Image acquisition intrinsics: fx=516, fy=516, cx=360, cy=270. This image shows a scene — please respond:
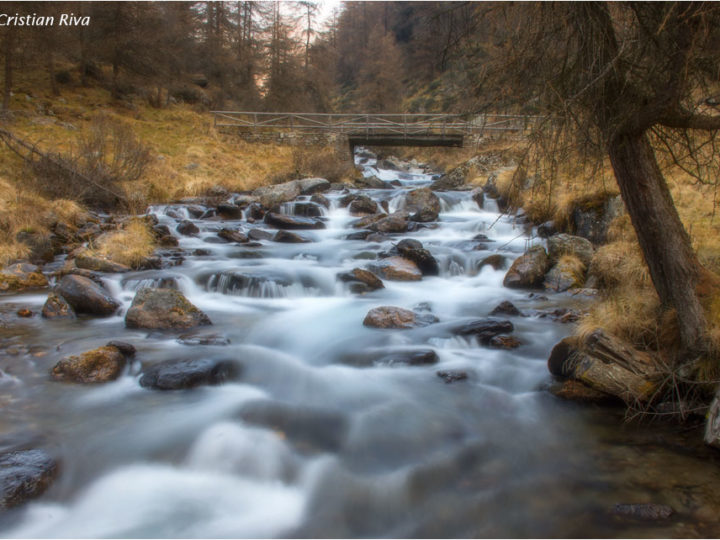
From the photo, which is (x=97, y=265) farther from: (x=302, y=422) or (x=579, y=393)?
(x=579, y=393)

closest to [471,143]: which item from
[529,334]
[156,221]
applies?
[156,221]

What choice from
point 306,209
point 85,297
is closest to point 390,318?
point 85,297

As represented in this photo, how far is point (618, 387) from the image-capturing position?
482 cm

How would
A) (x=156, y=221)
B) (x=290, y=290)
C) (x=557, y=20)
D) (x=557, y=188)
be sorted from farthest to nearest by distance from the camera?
(x=156, y=221), (x=557, y=188), (x=290, y=290), (x=557, y=20)

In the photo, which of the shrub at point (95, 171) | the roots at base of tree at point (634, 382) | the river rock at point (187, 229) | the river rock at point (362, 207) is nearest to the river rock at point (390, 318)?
the roots at base of tree at point (634, 382)

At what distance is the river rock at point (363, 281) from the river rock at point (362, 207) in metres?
7.27

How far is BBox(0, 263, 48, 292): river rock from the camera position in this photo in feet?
28.4

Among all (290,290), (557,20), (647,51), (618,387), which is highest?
(557,20)

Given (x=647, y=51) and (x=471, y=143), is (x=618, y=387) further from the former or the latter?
(x=471, y=143)

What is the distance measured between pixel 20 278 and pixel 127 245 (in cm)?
211

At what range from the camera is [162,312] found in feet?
23.8

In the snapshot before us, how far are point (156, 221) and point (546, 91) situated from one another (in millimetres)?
11611

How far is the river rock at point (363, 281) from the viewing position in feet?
31.1

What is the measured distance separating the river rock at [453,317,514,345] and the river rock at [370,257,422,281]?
10.1ft
